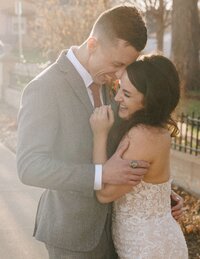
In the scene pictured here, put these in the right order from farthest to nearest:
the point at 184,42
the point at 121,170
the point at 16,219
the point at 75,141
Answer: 1. the point at 184,42
2. the point at 16,219
3. the point at 75,141
4. the point at 121,170

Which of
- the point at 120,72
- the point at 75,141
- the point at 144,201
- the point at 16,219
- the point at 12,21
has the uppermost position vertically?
the point at 120,72

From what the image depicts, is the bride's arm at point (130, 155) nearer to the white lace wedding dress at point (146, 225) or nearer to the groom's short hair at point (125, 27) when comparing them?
the white lace wedding dress at point (146, 225)

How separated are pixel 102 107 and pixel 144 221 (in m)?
0.65

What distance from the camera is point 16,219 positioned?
584 cm

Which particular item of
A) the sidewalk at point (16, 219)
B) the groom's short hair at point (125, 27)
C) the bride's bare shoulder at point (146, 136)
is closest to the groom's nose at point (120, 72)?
the groom's short hair at point (125, 27)

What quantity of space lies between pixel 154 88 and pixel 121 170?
423 mm

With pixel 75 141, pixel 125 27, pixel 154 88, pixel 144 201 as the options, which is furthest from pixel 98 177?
pixel 125 27

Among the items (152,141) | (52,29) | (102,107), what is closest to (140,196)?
(152,141)

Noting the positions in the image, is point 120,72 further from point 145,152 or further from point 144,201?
point 144,201

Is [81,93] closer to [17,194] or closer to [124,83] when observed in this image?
[124,83]

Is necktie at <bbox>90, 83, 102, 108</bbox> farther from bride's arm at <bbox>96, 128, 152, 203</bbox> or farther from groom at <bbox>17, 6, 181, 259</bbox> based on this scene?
bride's arm at <bbox>96, 128, 152, 203</bbox>

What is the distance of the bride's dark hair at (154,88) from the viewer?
2443 millimetres

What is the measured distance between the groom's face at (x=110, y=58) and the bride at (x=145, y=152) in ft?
0.20

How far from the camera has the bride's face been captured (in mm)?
2494
